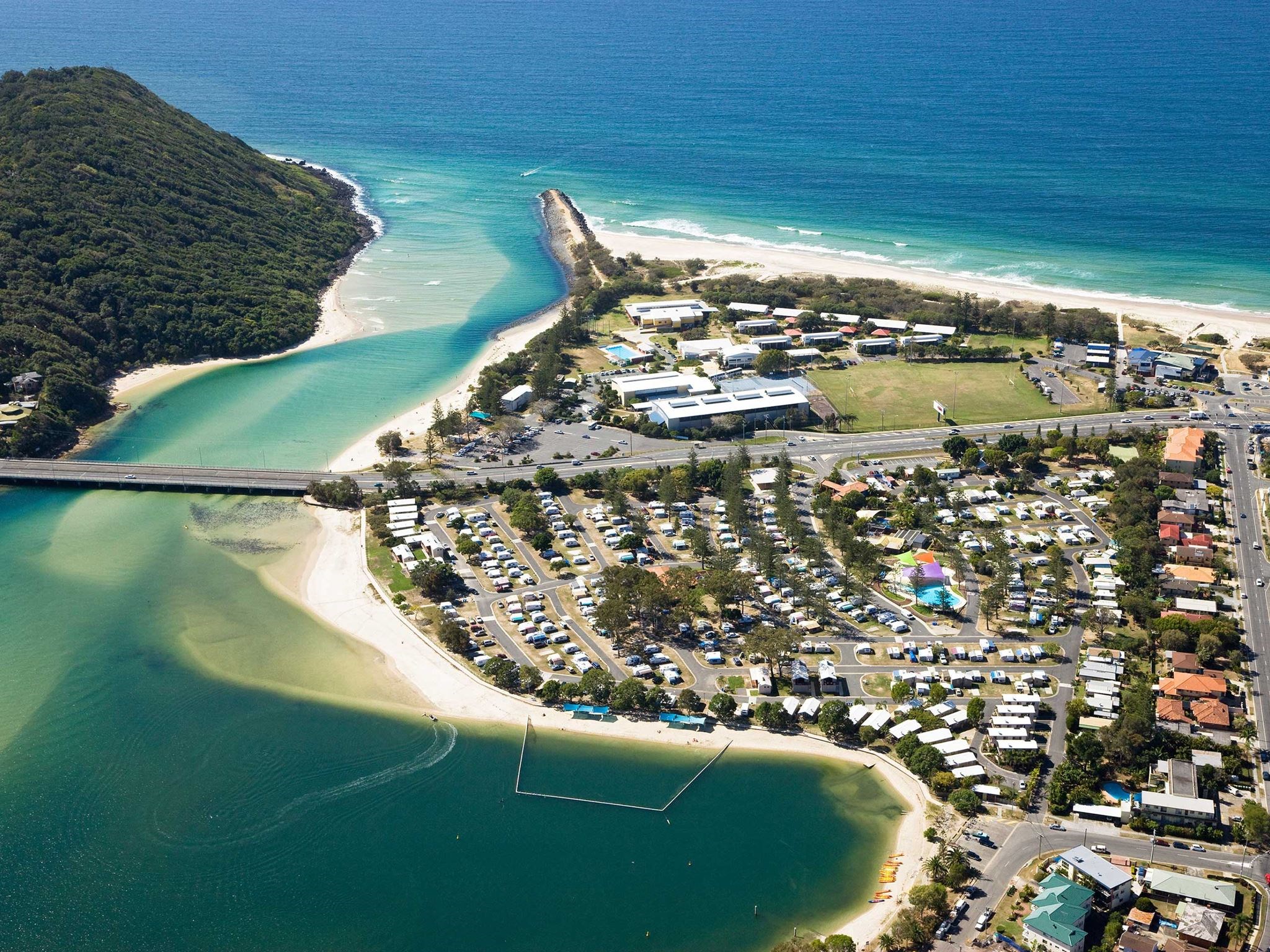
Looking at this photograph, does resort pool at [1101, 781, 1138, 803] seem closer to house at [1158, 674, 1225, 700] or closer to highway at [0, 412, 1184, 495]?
house at [1158, 674, 1225, 700]

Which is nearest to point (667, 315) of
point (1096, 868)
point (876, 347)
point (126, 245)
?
point (876, 347)

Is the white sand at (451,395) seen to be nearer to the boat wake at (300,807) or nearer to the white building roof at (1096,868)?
the boat wake at (300,807)

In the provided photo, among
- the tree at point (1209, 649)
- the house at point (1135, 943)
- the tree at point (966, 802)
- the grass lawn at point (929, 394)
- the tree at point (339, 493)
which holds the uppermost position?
the grass lawn at point (929, 394)

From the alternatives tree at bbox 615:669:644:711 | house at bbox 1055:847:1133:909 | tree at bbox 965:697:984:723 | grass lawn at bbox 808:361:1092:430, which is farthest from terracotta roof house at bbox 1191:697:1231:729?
grass lawn at bbox 808:361:1092:430

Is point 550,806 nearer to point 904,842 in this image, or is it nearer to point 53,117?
point 904,842

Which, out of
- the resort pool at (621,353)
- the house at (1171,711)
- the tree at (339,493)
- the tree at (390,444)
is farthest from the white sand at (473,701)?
the resort pool at (621,353)

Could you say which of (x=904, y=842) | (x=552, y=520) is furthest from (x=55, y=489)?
(x=904, y=842)

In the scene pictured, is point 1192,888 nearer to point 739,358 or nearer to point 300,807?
point 300,807
